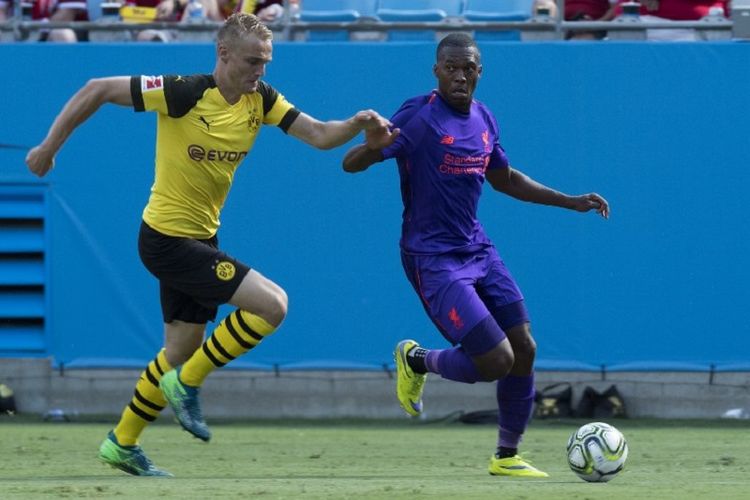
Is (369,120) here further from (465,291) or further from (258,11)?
(258,11)

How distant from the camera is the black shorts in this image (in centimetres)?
861

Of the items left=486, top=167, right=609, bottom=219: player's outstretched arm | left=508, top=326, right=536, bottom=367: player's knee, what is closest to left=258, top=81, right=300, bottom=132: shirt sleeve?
left=486, top=167, right=609, bottom=219: player's outstretched arm

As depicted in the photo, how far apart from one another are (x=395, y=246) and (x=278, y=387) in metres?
1.62

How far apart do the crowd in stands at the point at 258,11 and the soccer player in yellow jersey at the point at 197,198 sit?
200 inches

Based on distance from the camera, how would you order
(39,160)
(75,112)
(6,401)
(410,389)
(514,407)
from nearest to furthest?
1. (39,160)
2. (75,112)
3. (514,407)
4. (410,389)
5. (6,401)

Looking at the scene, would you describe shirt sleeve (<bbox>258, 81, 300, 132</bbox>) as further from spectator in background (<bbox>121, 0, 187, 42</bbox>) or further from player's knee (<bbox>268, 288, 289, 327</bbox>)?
spectator in background (<bbox>121, 0, 187, 42</bbox>)

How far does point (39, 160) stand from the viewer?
8203mm

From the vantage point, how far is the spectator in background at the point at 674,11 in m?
13.6

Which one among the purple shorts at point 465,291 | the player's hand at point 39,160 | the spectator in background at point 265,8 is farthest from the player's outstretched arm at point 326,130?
the spectator in background at point 265,8

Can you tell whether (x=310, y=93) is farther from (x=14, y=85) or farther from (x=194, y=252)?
(x=194, y=252)

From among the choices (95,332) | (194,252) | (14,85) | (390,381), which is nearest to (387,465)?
(194,252)

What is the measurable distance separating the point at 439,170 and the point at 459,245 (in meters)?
0.45

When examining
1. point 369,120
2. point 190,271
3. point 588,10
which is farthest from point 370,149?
point 588,10

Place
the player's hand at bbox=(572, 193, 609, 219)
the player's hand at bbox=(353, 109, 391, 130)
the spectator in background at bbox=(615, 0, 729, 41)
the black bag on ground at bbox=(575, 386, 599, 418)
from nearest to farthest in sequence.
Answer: the player's hand at bbox=(353, 109, 391, 130) < the player's hand at bbox=(572, 193, 609, 219) < the black bag on ground at bbox=(575, 386, 599, 418) < the spectator in background at bbox=(615, 0, 729, 41)
